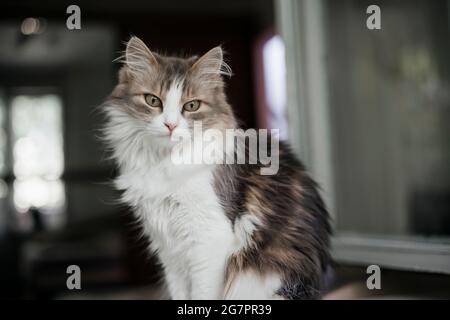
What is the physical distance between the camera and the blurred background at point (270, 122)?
4.99 ft

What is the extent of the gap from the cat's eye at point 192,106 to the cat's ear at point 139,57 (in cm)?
9

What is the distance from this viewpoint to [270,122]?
2643 millimetres

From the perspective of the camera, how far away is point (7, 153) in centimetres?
324

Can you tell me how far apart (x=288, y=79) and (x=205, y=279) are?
76 centimetres

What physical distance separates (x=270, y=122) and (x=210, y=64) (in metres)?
1.71

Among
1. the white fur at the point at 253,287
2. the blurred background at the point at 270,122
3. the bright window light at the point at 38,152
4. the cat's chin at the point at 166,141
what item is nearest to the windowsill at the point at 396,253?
the blurred background at the point at 270,122

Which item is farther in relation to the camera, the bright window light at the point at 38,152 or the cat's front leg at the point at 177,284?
the bright window light at the point at 38,152

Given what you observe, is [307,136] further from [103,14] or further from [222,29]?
[103,14]

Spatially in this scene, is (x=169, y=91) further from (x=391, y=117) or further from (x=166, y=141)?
(x=391, y=117)

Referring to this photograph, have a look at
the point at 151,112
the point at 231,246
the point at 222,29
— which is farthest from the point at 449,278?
the point at 222,29

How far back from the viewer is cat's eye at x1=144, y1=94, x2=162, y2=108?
0.94m

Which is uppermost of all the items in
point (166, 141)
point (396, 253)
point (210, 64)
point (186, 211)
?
point (210, 64)

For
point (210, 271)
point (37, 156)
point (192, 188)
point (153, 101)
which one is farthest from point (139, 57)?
point (37, 156)

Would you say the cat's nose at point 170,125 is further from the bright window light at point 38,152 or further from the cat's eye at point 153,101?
the bright window light at point 38,152
